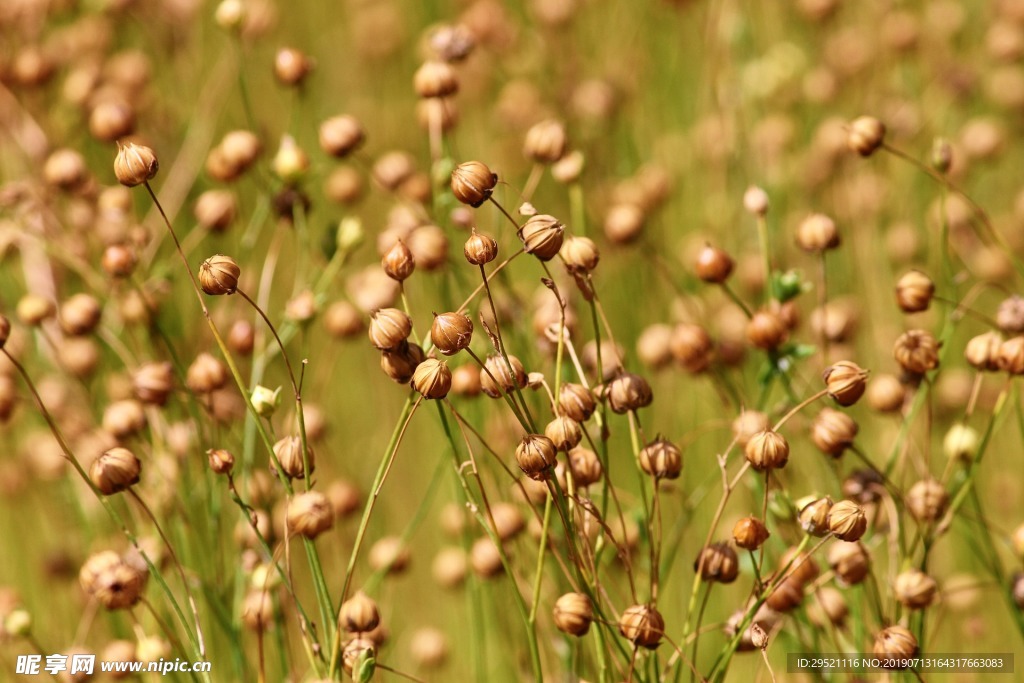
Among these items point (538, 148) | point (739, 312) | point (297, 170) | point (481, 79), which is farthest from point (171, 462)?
point (481, 79)

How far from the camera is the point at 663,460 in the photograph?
1.12m

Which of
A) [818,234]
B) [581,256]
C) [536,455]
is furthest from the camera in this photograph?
[818,234]

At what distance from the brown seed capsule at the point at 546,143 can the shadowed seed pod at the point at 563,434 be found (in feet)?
1.84

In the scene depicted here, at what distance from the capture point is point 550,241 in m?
1.03

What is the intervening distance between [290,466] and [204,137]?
1381 mm

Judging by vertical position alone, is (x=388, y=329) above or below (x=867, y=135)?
below

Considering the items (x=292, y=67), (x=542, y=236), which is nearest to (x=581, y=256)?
(x=542, y=236)

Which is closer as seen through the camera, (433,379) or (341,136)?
(433,379)

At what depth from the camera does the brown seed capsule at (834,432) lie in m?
1.20

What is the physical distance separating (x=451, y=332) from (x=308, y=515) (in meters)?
0.25

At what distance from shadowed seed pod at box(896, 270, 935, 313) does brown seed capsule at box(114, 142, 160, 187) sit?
2.91ft

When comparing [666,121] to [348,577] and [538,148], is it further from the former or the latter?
[348,577]

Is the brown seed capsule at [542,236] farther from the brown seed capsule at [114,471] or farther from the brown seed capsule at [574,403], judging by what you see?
the brown seed capsule at [114,471]

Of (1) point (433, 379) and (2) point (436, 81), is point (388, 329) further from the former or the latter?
(2) point (436, 81)
